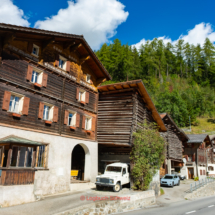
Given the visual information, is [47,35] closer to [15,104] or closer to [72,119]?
[15,104]

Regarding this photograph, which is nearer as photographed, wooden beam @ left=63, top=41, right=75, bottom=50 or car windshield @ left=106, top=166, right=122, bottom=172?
car windshield @ left=106, top=166, right=122, bottom=172

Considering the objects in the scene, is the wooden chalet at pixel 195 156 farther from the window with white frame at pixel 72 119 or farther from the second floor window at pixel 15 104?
the second floor window at pixel 15 104

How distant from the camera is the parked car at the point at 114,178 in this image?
1655cm

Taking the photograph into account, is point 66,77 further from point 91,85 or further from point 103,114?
point 103,114

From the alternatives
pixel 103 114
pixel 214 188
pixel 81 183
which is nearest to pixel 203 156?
pixel 214 188

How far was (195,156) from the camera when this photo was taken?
134ft

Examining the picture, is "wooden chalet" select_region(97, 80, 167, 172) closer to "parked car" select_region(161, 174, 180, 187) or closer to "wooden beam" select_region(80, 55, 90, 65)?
"wooden beam" select_region(80, 55, 90, 65)

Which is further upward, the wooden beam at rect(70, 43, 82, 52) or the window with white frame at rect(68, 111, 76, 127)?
the wooden beam at rect(70, 43, 82, 52)

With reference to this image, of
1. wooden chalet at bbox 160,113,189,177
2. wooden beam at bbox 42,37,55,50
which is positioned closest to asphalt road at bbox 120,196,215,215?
wooden beam at bbox 42,37,55,50

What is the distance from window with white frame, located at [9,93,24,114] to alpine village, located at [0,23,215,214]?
0.06 m

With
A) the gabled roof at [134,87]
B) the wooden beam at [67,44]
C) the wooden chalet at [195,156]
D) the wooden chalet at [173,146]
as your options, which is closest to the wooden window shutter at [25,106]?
the wooden beam at [67,44]

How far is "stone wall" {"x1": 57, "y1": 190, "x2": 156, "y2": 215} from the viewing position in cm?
1112

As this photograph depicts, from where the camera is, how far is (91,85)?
2241cm

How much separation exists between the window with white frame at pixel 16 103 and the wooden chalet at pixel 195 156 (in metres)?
34.2
